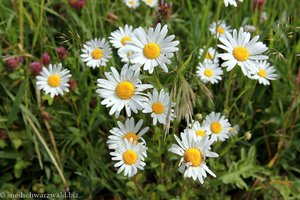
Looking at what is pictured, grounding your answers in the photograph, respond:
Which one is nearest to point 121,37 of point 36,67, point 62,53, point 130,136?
point 62,53

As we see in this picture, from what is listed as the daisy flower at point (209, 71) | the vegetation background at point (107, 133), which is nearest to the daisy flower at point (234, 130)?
the vegetation background at point (107, 133)

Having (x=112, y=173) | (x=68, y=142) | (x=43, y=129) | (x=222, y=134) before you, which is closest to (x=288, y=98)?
A: (x=222, y=134)

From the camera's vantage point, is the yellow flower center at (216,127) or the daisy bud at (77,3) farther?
the daisy bud at (77,3)

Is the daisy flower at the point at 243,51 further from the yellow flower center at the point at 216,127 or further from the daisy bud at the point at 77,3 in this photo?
the daisy bud at the point at 77,3

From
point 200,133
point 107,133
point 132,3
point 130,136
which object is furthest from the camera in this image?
point 132,3

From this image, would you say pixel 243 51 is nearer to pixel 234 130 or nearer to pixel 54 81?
pixel 234 130

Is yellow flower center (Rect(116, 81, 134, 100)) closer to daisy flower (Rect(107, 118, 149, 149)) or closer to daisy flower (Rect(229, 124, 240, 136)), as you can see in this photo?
daisy flower (Rect(107, 118, 149, 149))

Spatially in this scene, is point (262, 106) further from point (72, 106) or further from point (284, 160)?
point (72, 106)
